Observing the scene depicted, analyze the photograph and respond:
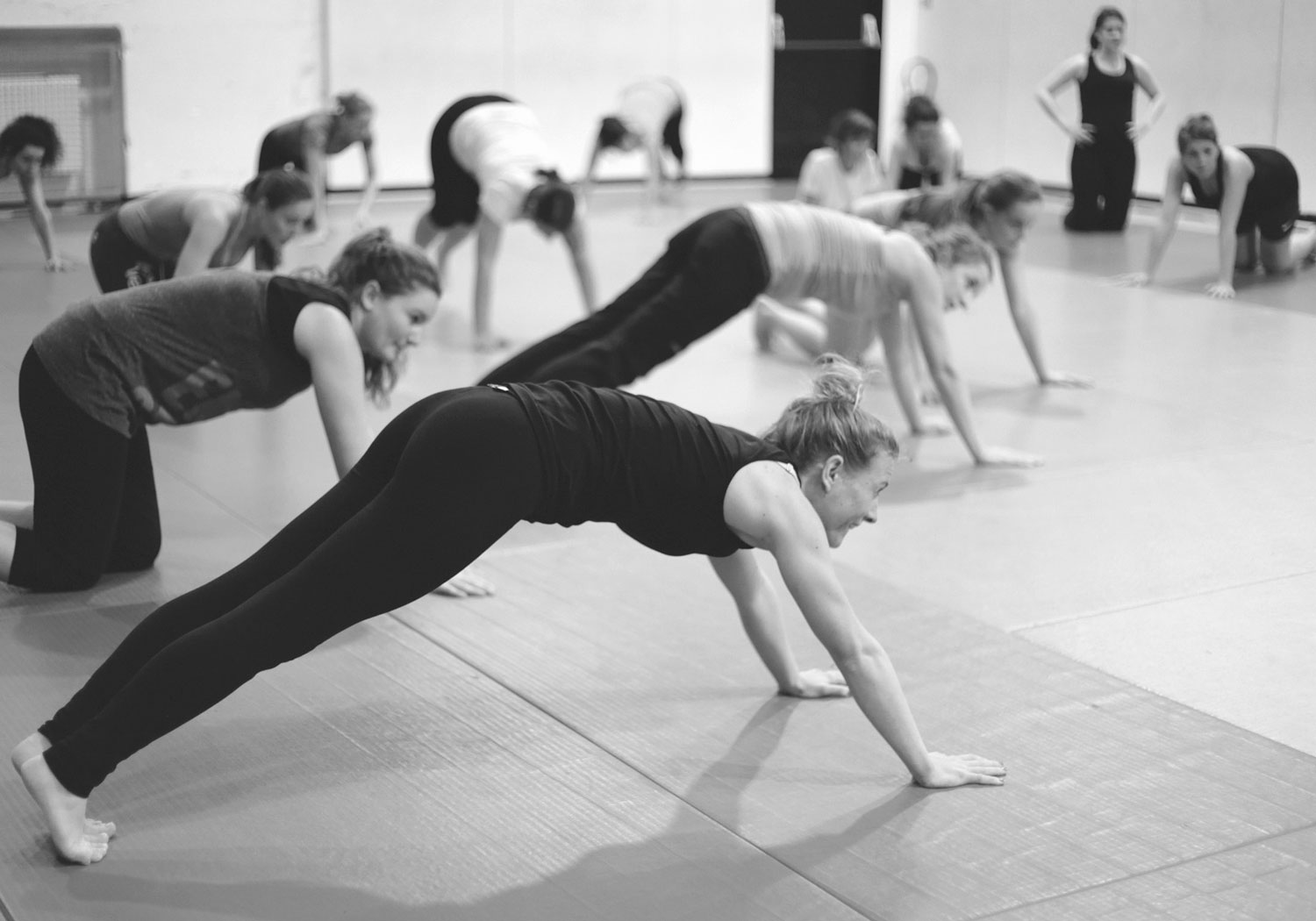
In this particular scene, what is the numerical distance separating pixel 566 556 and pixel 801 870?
1689 millimetres

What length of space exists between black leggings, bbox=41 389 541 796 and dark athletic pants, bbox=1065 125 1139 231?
867cm

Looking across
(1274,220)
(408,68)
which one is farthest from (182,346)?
(408,68)

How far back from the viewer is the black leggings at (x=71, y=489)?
11.0ft

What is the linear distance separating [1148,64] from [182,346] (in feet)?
30.9

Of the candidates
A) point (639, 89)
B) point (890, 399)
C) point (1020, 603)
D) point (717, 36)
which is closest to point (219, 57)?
point (639, 89)

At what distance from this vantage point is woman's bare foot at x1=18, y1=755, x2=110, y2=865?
2334 mm

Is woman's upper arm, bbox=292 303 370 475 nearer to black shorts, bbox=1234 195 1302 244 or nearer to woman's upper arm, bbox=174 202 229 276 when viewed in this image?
woman's upper arm, bbox=174 202 229 276

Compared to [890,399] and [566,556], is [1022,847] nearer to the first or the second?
[566,556]

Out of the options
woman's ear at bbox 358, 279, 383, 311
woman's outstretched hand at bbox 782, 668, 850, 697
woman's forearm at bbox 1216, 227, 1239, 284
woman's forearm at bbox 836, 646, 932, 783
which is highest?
woman's ear at bbox 358, 279, 383, 311

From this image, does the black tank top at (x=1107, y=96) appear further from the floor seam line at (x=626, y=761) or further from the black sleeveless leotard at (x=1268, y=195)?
the floor seam line at (x=626, y=761)

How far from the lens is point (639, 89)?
11.2 m

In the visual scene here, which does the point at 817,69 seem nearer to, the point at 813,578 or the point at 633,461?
the point at 633,461

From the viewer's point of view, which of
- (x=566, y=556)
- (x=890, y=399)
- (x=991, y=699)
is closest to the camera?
(x=991, y=699)

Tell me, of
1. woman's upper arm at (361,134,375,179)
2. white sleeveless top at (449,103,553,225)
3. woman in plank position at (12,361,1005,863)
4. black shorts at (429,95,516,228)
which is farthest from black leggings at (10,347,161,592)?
woman's upper arm at (361,134,375,179)
